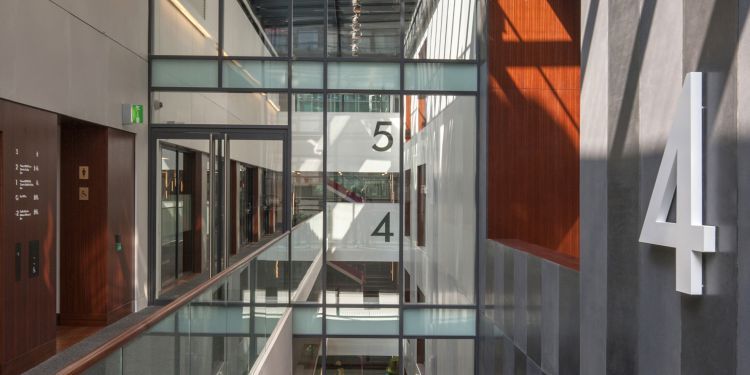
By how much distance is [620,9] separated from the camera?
424 cm

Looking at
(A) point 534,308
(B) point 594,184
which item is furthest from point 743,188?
(A) point 534,308

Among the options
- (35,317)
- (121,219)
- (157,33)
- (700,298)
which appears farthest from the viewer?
(157,33)

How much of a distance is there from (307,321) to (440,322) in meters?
1.79

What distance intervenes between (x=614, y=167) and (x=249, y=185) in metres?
5.82

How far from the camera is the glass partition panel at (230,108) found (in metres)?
9.17

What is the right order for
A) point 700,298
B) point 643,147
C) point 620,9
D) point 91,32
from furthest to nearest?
point 91,32 → point 620,9 → point 643,147 → point 700,298

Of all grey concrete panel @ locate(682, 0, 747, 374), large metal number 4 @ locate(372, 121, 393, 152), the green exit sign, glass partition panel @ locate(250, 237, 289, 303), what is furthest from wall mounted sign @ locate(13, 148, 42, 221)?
grey concrete panel @ locate(682, 0, 747, 374)

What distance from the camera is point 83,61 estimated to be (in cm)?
743

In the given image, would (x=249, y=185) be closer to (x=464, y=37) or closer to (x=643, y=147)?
(x=464, y=37)

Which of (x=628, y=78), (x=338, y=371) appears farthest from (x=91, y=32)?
(x=628, y=78)

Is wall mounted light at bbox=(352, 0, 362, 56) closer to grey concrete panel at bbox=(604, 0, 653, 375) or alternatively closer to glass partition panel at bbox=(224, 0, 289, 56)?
glass partition panel at bbox=(224, 0, 289, 56)

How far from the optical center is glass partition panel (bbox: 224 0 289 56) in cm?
918

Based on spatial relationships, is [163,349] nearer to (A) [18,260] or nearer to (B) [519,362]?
(A) [18,260]

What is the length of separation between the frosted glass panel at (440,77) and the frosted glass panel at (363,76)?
0.19 metres
